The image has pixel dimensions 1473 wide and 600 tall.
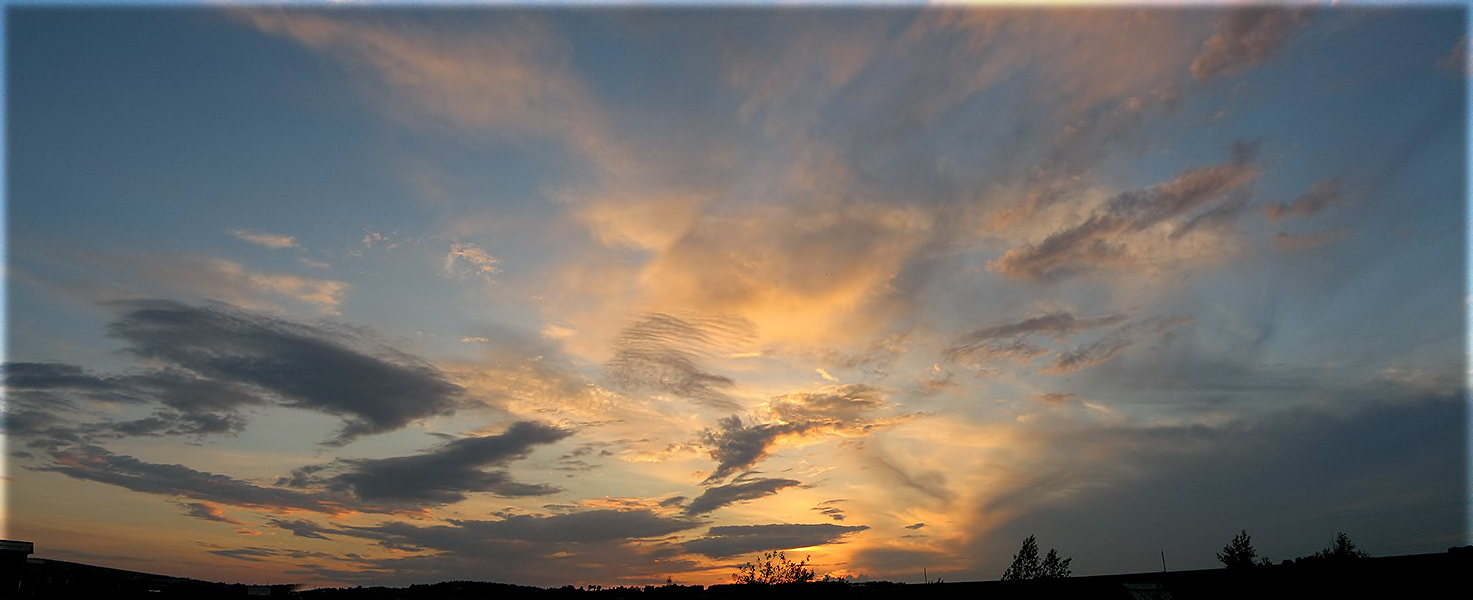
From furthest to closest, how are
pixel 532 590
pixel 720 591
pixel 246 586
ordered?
pixel 532 590, pixel 720 591, pixel 246 586

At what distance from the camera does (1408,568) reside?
140 ft

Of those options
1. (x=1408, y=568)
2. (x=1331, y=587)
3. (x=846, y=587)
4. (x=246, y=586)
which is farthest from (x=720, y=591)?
(x=1408, y=568)

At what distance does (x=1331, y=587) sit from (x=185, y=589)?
219ft

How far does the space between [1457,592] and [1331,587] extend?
5.46 metres

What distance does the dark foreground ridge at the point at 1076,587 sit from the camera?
3916cm

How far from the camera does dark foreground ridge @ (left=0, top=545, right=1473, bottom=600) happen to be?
39.2 metres

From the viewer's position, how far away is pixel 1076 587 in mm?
49406

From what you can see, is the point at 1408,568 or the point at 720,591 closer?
the point at 1408,568

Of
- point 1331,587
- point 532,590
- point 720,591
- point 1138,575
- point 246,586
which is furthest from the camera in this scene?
point 532,590

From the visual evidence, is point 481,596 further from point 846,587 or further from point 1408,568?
point 1408,568

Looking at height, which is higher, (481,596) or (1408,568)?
(1408,568)

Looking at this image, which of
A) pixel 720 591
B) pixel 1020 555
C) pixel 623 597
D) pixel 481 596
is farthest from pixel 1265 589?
pixel 1020 555

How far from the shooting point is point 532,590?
2766 inches

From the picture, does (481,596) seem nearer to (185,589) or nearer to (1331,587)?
(185,589)
